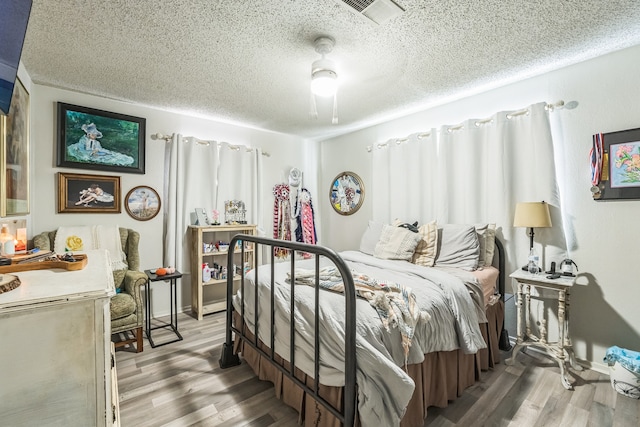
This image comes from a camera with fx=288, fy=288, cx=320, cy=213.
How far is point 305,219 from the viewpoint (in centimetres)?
445

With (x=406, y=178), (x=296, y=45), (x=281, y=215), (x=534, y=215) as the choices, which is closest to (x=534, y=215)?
(x=534, y=215)

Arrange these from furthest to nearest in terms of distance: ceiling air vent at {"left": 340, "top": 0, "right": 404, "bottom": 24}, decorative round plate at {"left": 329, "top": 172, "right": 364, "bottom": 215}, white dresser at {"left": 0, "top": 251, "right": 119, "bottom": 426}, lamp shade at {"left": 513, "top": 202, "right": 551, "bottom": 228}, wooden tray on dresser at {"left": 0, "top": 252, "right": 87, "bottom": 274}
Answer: decorative round plate at {"left": 329, "top": 172, "right": 364, "bottom": 215}
lamp shade at {"left": 513, "top": 202, "right": 551, "bottom": 228}
ceiling air vent at {"left": 340, "top": 0, "right": 404, "bottom": 24}
wooden tray on dresser at {"left": 0, "top": 252, "right": 87, "bottom": 274}
white dresser at {"left": 0, "top": 251, "right": 119, "bottom": 426}

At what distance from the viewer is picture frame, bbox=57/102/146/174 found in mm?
2793

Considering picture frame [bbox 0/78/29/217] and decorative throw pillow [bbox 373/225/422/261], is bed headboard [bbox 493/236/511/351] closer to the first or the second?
decorative throw pillow [bbox 373/225/422/261]

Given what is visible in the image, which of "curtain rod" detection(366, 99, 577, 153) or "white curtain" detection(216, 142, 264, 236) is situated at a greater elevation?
"curtain rod" detection(366, 99, 577, 153)

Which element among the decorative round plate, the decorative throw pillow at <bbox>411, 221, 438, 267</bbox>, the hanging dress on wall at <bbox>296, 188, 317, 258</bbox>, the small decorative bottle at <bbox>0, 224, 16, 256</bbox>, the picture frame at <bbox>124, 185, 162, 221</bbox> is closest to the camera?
the small decorative bottle at <bbox>0, 224, 16, 256</bbox>

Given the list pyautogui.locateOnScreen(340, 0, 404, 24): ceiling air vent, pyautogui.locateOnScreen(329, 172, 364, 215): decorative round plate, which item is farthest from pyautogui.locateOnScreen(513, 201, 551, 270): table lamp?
pyautogui.locateOnScreen(329, 172, 364, 215): decorative round plate

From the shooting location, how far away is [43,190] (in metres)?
2.73

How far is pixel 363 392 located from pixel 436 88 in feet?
8.90

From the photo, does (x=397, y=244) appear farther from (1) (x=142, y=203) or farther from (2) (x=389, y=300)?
(1) (x=142, y=203)

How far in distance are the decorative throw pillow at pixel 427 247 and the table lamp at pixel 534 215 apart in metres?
0.68

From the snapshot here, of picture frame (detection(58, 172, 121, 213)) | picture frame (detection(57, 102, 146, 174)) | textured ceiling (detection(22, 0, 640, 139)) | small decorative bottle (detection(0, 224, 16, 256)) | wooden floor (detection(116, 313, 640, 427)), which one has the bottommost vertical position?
wooden floor (detection(116, 313, 640, 427))

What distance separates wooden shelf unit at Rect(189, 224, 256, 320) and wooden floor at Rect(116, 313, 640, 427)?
983 mm

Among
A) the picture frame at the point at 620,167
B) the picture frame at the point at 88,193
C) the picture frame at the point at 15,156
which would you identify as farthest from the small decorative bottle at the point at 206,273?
the picture frame at the point at 620,167
